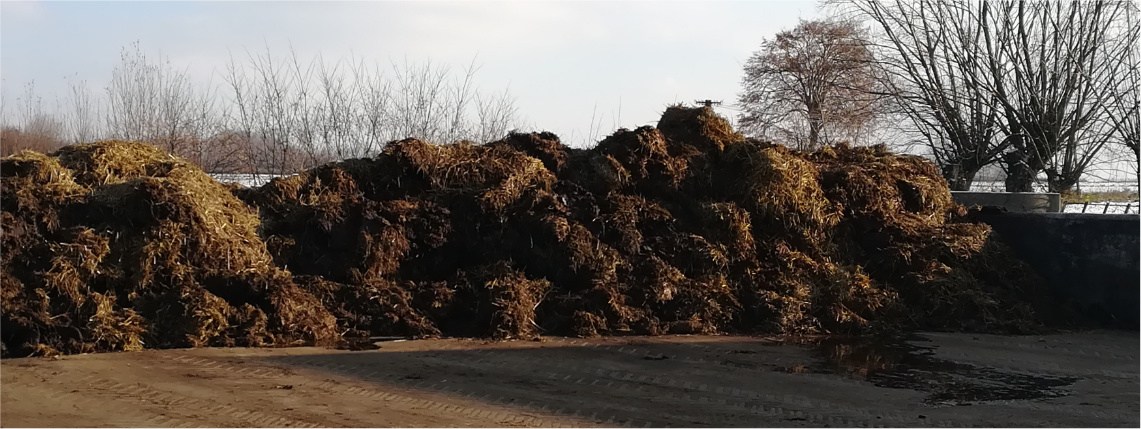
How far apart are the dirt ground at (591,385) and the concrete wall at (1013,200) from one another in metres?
4.20

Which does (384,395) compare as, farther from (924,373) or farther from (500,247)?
(924,373)

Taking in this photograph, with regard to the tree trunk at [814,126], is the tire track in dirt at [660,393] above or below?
below

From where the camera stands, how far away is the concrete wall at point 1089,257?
925 cm

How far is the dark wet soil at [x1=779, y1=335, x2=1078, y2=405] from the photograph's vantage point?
6.11m

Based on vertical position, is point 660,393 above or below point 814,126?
below

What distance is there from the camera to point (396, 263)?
8.34 meters

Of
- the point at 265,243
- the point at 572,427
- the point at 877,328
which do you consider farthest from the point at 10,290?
the point at 877,328

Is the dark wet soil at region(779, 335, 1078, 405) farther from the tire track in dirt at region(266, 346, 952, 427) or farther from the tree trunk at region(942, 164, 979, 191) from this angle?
the tree trunk at region(942, 164, 979, 191)

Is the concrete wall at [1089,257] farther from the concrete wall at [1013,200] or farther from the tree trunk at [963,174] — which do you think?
the tree trunk at [963,174]

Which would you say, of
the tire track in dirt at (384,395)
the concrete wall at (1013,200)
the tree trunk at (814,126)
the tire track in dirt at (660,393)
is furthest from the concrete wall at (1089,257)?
the tire track in dirt at (384,395)

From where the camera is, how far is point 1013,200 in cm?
1184

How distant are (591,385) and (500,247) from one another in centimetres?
284

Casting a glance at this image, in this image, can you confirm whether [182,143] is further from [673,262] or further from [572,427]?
[572,427]

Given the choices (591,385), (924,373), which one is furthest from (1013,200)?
(591,385)
